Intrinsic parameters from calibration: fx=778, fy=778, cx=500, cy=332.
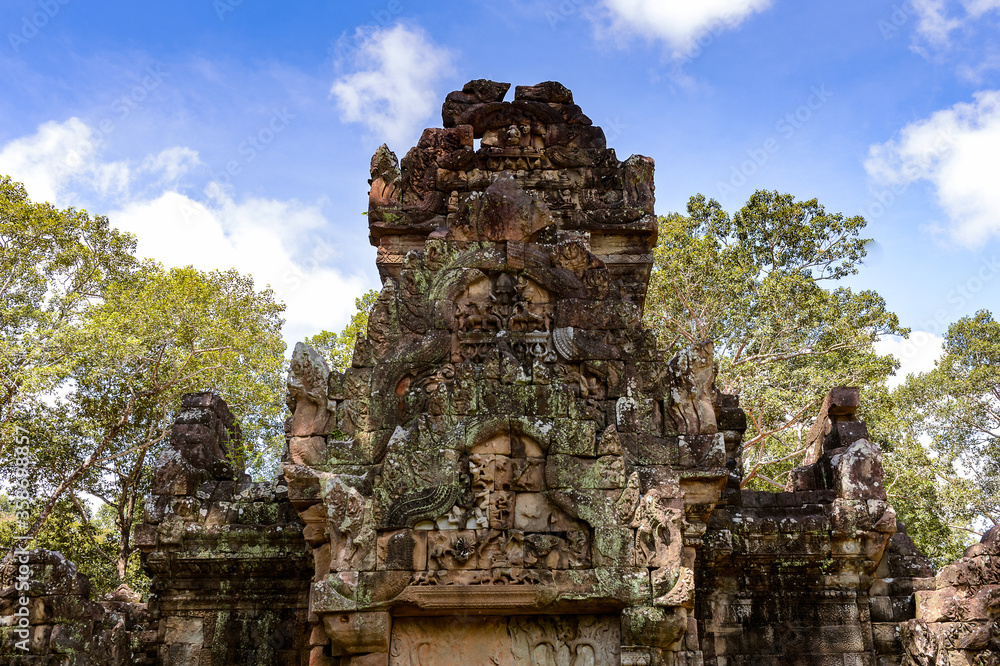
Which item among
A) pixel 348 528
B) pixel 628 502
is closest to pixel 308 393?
pixel 348 528

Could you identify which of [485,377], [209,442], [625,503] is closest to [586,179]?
[485,377]

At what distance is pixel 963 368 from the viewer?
21125 mm

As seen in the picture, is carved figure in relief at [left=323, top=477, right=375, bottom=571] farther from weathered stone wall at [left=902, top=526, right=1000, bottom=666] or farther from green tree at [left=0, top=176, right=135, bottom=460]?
green tree at [left=0, top=176, right=135, bottom=460]

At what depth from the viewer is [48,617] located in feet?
20.2

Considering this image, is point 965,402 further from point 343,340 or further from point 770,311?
point 343,340

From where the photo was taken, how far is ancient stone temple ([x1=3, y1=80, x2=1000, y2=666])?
5.38 m

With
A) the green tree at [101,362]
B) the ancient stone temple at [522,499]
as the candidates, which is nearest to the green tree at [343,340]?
the green tree at [101,362]

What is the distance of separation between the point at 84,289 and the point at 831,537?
57.3 feet

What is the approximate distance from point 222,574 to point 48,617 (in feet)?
4.41

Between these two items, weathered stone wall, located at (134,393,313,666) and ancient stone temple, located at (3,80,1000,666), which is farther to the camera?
weathered stone wall, located at (134,393,313,666)

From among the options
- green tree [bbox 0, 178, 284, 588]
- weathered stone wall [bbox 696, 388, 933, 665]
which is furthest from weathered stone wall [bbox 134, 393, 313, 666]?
green tree [bbox 0, 178, 284, 588]

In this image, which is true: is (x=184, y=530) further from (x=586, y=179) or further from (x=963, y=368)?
(x=963, y=368)

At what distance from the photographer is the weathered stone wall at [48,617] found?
602 cm

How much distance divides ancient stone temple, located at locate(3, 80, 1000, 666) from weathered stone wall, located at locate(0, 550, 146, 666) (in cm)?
61
